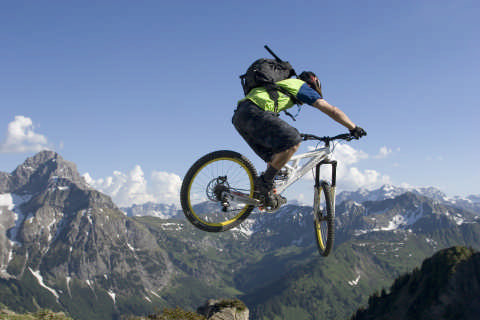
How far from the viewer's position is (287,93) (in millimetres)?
7898

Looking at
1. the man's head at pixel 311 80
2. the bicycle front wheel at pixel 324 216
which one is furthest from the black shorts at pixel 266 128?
the bicycle front wheel at pixel 324 216

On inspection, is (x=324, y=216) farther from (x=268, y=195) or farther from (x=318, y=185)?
Result: (x=268, y=195)

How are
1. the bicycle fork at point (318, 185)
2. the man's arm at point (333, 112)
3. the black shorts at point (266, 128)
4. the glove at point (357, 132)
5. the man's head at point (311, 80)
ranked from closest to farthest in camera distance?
the black shorts at point (266, 128) < the man's arm at point (333, 112) < the man's head at point (311, 80) < the glove at point (357, 132) < the bicycle fork at point (318, 185)

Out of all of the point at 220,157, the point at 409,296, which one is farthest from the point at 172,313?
the point at 409,296

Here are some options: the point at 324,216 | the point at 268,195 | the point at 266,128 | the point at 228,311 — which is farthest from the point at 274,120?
the point at 228,311

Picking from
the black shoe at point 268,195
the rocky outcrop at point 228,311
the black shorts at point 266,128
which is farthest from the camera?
the rocky outcrop at point 228,311

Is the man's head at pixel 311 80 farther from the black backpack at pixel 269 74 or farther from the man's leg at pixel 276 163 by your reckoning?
the man's leg at pixel 276 163

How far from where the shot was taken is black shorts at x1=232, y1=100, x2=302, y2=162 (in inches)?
304

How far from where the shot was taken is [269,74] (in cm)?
784

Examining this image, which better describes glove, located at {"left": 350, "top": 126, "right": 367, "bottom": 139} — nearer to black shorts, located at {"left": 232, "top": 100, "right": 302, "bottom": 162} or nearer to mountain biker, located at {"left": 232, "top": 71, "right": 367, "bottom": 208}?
mountain biker, located at {"left": 232, "top": 71, "right": 367, "bottom": 208}

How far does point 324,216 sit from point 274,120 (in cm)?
392

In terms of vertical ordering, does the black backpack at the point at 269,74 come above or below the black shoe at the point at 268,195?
above

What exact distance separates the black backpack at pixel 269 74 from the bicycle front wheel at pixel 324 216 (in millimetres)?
3296

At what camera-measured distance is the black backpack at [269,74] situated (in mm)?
7781
